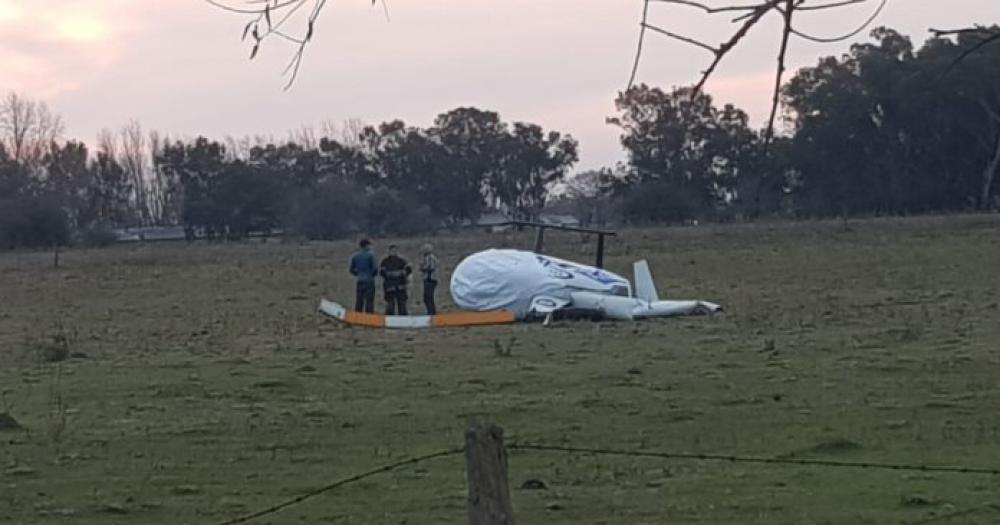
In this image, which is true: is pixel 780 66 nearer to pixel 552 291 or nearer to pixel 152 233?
pixel 552 291

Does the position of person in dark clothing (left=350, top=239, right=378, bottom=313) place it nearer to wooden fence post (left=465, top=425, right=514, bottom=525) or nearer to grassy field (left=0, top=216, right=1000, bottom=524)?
grassy field (left=0, top=216, right=1000, bottom=524)

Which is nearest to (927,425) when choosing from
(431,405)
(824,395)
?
(824,395)

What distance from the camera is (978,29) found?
12.8ft

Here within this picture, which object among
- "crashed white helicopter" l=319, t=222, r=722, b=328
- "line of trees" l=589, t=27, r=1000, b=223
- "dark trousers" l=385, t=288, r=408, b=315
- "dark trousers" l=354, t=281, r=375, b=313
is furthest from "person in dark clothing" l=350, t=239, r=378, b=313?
"line of trees" l=589, t=27, r=1000, b=223

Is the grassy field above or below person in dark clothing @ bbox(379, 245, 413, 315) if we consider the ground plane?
below

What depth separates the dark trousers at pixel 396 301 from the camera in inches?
1005

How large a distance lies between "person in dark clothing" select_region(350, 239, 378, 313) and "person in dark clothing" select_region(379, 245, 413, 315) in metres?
0.19

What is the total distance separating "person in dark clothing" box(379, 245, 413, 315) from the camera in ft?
Answer: 83.6

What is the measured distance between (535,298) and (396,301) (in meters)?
2.30

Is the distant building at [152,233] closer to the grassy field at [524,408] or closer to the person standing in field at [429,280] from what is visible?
the grassy field at [524,408]

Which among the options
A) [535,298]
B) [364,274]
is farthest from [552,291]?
[364,274]

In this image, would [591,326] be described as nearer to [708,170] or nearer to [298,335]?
[298,335]

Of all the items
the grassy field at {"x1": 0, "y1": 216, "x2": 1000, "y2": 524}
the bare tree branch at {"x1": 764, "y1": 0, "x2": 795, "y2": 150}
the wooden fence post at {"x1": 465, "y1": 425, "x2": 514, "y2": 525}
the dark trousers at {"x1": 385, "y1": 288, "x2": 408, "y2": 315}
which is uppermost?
the bare tree branch at {"x1": 764, "y1": 0, "x2": 795, "y2": 150}

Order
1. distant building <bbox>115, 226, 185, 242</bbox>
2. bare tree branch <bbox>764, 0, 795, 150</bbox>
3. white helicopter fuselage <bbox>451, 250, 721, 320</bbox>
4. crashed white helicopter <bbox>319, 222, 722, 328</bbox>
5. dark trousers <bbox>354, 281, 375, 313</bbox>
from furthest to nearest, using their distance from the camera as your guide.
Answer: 1. distant building <bbox>115, 226, 185, 242</bbox>
2. dark trousers <bbox>354, 281, 375, 313</bbox>
3. white helicopter fuselage <bbox>451, 250, 721, 320</bbox>
4. crashed white helicopter <bbox>319, 222, 722, 328</bbox>
5. bare tree branch <bbox>764, 0, 795, 150</bbox>
